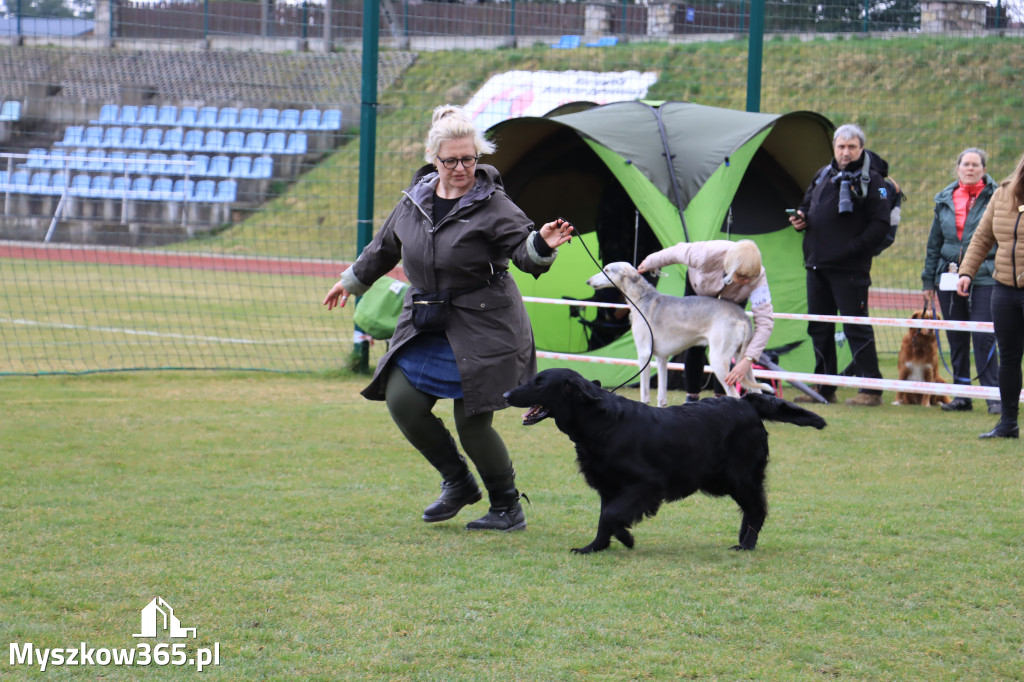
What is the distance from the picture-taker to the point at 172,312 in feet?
41.5

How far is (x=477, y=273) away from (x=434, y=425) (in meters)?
0.68

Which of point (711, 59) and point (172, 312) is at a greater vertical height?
point (711, 59)

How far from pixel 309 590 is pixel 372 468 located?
2.05 meters

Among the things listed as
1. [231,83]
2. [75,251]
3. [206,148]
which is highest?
[231,83]

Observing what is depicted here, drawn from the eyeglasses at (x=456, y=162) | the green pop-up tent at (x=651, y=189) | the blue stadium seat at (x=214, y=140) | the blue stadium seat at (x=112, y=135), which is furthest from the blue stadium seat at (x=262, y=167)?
the eyeglasses at (x=456, y=162)

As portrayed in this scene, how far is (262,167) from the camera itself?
24.0 metres

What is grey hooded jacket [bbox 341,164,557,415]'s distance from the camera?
3955mm

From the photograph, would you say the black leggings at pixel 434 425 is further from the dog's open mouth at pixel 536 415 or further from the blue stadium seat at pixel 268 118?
the blue stadium seat at pixel 268 118

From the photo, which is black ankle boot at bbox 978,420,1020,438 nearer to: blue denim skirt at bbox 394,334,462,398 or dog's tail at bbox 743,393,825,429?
dog's tail at bbox 743,393,825,429

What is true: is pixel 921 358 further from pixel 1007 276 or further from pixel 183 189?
pixel 183 189

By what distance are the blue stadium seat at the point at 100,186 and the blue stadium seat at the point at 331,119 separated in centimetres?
472

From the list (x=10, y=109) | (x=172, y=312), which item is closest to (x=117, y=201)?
(x=10, y=109)

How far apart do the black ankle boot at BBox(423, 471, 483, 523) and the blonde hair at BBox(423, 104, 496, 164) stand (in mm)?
1343

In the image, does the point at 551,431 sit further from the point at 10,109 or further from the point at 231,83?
the point at 10,109
